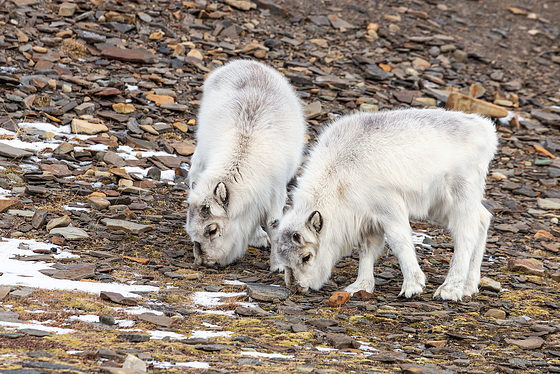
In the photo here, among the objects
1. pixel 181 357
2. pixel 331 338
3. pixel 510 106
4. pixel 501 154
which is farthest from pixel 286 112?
pixel 510 106

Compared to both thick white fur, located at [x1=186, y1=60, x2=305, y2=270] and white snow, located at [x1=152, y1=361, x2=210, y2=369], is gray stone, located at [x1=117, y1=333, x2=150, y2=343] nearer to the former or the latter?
white snow, located at [x1=152, y1=361, x2=210, y2=369]

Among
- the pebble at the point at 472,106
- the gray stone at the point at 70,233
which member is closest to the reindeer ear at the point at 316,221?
the gray stone at the point at 70,233

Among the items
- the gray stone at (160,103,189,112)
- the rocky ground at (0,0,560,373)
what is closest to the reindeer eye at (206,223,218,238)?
the rocky ground at (0,0,560,373)

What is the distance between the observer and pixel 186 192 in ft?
37.7

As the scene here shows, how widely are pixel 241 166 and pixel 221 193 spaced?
48cm

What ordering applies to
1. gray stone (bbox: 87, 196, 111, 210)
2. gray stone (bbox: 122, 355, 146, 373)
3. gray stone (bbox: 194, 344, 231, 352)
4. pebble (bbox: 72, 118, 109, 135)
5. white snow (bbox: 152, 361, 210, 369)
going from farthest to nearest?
pebble (bbox: 72, 118, 109, 135) < gray stone (bbox: 87, 196, 111, 210) < gray stone (bbox: 194, 344, 231, 352) < white snow (bbox: 152, 361, 210, 369) < gray stone (bbox: 122, 355, 146, 373)

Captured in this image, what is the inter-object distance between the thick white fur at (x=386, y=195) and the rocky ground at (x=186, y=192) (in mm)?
437

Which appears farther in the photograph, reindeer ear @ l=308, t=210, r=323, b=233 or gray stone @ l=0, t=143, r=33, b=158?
gray stone @ l=0, t=143, r=33, b=158

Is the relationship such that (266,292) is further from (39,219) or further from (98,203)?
(98,203)

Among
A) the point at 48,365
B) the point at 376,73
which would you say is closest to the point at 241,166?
the point at 48,365

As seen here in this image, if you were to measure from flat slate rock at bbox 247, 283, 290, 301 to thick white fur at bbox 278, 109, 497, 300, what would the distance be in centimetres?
29

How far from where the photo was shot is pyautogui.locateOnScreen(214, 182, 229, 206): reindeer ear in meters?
8.41

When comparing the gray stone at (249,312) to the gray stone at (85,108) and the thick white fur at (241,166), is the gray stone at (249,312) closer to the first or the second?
Answer: the thick white fur at (241,166)

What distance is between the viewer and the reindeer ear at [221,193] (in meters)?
8.41
